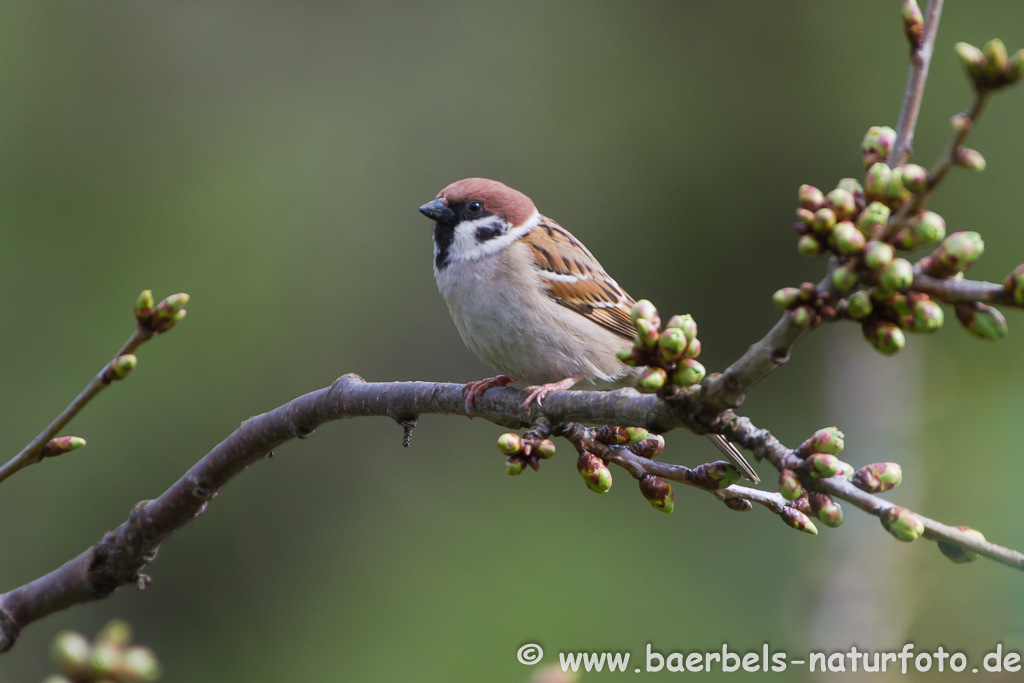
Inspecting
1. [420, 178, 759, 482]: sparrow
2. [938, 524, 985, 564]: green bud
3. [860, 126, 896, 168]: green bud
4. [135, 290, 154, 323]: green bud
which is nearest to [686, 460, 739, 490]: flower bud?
[938, 524, 985, 564]: green bud

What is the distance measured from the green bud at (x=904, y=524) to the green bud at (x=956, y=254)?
1.16 ft

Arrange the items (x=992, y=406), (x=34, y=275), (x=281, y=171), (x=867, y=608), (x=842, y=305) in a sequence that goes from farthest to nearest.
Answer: (x=281, y=171), (x=34, y=275), (x=992, y=406), (x=867, y=608), (x=842, y=305)

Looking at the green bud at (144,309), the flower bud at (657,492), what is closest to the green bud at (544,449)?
the flower bud at (657,492)

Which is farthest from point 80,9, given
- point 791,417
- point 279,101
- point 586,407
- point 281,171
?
point 586,407

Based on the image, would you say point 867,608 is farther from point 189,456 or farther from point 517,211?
point 189,456

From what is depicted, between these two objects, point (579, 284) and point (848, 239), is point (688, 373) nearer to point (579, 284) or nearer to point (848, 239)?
point (848, 239)

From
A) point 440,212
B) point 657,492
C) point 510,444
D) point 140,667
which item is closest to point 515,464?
point 510,444

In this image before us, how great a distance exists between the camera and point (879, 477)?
1542 mm

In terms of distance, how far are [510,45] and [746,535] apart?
604 centimetres

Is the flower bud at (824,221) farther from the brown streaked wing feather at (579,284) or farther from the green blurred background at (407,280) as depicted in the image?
the green blurred background at (407,280)

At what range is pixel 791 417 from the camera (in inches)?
330

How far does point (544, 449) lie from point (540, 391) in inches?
24.3

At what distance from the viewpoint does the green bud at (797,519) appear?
1676 mm

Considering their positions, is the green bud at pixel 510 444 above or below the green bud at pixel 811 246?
below
